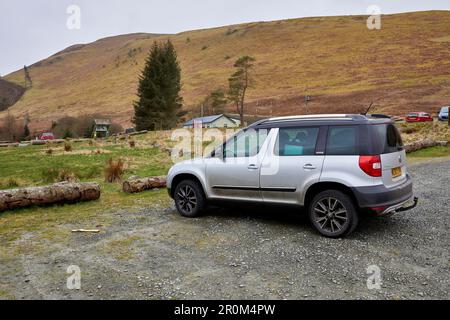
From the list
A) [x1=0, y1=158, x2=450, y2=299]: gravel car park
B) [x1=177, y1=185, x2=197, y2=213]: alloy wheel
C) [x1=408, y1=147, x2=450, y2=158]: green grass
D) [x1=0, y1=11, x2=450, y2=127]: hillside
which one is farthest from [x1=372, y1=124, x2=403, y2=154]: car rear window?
[x1=0, y1=11, x2=450, y2=127]: hillside

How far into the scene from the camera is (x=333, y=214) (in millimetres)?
6223

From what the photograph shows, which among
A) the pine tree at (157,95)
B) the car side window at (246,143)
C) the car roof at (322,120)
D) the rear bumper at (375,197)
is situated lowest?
the rear bumper at (375,197)

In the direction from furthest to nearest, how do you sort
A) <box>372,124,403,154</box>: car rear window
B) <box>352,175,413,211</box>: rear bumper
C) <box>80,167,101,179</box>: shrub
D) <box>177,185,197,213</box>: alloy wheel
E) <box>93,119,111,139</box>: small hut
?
<box>93,119,111,139</box>: small hut
<box>80,167,101,179</box>: shrub
<box>177,185,197,213</box>: alloy wheel
<box>372,124,403,154</box>: car rear window
<box>352,175,413,211</box>: rear bumper

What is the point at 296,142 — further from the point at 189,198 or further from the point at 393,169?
the point at 189,198

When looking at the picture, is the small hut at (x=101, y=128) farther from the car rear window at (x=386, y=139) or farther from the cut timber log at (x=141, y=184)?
the car rear window at (x=386, y=139)

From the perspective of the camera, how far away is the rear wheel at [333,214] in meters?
6.05

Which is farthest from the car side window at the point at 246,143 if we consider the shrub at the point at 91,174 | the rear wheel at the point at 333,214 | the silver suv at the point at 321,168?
the shrub at the point at 91,174

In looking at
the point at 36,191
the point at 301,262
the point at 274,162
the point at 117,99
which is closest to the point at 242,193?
the point at 274,162

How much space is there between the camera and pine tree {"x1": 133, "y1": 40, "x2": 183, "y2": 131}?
55594mm

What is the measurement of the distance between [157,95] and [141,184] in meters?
46.7

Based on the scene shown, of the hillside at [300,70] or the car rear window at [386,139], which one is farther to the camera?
the hillside at [300,70]

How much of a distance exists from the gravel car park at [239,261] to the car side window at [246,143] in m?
1.19

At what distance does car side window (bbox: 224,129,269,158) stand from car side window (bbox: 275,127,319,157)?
358mm

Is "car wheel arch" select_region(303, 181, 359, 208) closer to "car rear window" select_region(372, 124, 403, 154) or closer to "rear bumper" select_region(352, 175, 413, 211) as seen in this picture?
"rear bumper" select_region(352, 175, 413, 211)
